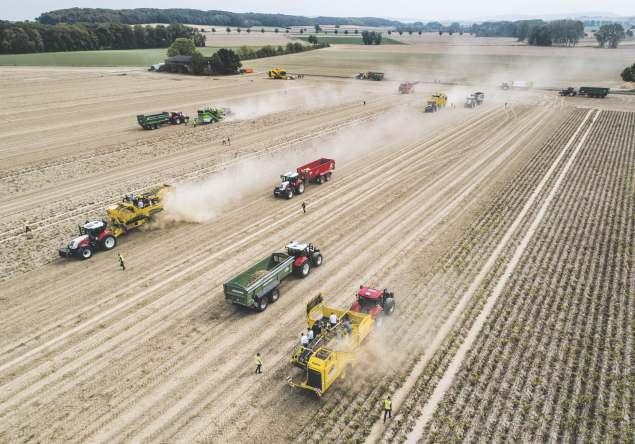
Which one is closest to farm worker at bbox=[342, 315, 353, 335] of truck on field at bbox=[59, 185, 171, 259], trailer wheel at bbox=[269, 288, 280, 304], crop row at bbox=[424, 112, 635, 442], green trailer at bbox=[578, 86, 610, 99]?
crop row at bbox=[424, 112, 635, 442]

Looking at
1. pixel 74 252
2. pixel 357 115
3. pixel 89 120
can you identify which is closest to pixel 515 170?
pixel 357 115

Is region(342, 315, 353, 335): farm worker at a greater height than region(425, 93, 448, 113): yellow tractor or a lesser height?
lesser

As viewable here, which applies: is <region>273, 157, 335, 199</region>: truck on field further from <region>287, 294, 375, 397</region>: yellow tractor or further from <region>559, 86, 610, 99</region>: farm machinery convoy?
<region>559, 86, 610, 99</region>: farm machinery convoy

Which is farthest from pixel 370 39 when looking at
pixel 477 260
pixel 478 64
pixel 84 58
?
pixel 477 260

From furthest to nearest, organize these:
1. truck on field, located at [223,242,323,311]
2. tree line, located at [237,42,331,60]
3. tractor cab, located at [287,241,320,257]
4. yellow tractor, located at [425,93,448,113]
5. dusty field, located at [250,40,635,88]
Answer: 1. tree line, located at [237,42,331,60]
2. dusty field, located at [250,40,635,88]
3. yellow tractor, located at [425,93,448,113]
4. tractor cab, located at [287,241,320,257]
5. truck on field, located at [223,242,323,311]

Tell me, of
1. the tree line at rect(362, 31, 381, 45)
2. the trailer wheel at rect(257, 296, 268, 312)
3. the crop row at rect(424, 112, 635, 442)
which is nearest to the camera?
the crop row at rect(424, 112, 635, 442)

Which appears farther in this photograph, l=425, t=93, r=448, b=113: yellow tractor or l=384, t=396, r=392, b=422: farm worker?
l=425, t=93, r=448, b=113: yellow tractor

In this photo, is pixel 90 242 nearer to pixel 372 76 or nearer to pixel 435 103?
pixel 435 103
